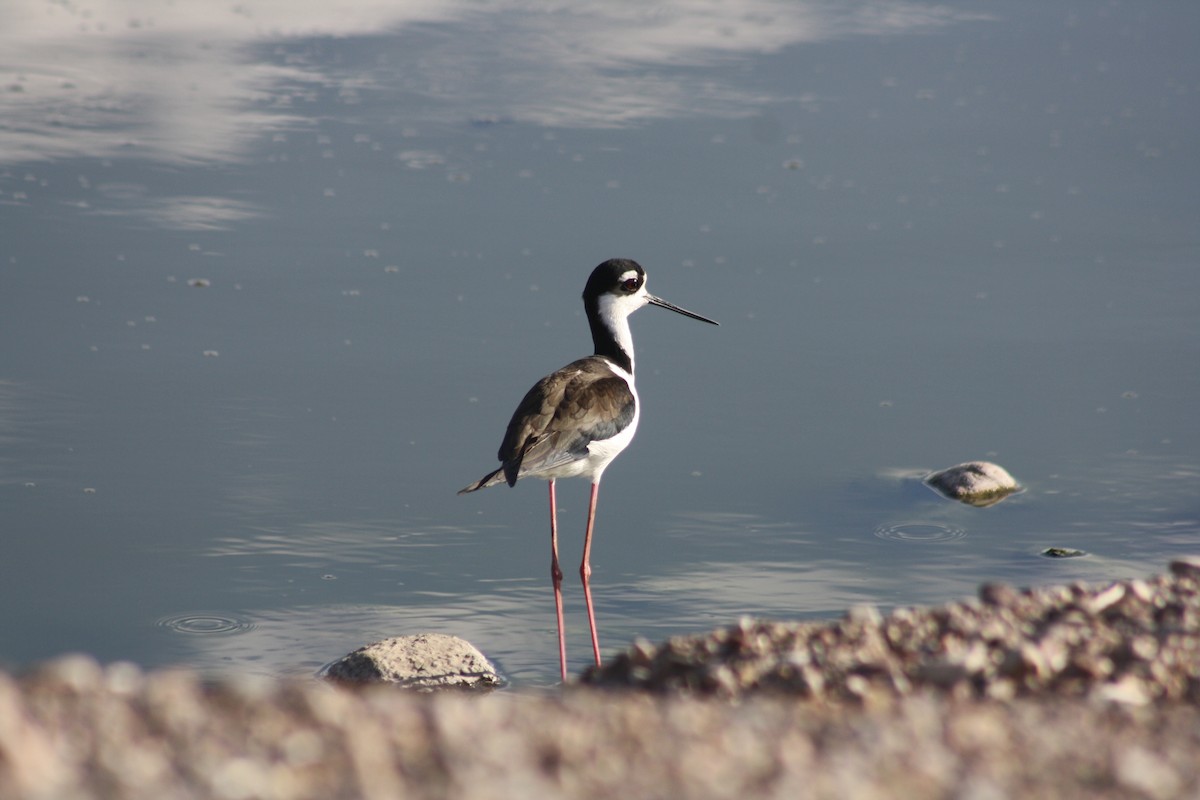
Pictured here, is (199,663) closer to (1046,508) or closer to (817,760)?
(817,760)

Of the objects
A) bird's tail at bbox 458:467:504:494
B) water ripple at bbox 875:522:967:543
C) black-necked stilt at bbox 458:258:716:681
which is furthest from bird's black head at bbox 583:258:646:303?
water ripple at bbox 875:522:967:543

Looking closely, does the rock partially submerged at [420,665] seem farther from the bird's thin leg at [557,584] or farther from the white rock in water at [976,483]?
the white rock in water at [976,483]

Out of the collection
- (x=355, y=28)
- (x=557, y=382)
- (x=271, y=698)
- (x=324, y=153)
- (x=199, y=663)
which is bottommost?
(x=199, y=663)

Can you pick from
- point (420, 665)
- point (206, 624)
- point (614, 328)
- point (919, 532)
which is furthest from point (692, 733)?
point (614, 328)

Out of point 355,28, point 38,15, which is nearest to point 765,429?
point 355,28

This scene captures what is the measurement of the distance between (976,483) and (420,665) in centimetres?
245

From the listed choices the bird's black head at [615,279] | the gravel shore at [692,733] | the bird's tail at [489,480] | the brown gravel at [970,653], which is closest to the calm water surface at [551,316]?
the bird's tail at [489,480]

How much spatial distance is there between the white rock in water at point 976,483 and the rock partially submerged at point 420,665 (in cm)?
216

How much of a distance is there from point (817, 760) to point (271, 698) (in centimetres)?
101

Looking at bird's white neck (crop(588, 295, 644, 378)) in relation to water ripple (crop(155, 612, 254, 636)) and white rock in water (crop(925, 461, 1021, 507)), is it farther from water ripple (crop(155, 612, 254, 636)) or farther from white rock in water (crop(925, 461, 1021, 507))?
water ripple (crop(155, 612, 254, 636))

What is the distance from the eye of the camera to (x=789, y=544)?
6.02 meters

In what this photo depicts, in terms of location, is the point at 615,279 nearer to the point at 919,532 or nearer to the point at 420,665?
the point at 919,532

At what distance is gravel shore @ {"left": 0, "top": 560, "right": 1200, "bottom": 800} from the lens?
108 inches

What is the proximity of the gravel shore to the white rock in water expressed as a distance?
8.35ft
